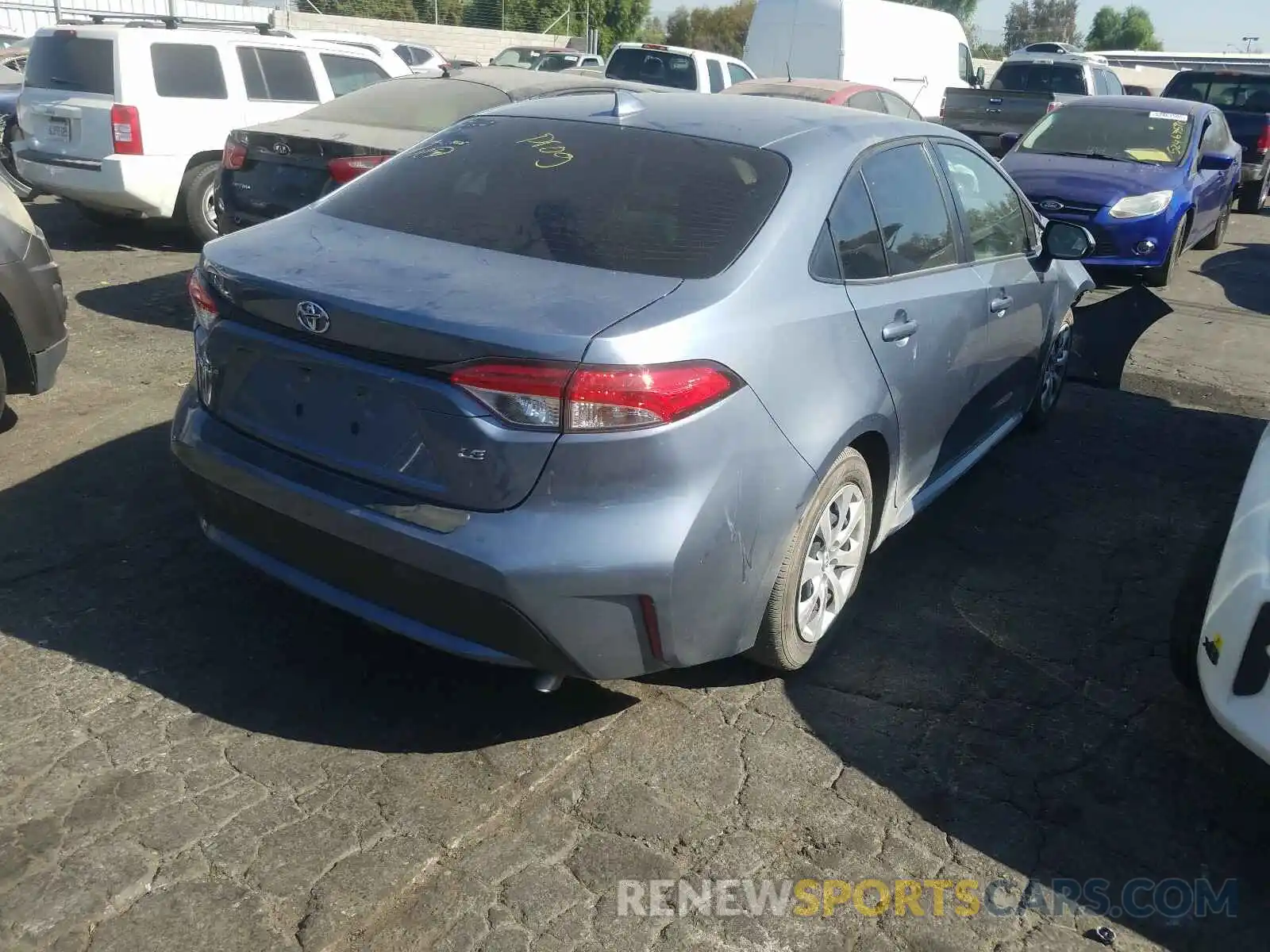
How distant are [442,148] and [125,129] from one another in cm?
595

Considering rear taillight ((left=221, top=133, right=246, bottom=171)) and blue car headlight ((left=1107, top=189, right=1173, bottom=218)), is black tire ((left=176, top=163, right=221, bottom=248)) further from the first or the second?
blue car headlight ((left=1107, top=189, right=1173, bottom=218))

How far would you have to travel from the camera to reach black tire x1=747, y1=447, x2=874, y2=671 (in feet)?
10.9

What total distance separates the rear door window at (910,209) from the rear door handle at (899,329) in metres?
0.18

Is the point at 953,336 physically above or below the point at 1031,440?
above

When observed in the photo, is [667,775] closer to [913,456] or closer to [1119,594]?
[913,456]

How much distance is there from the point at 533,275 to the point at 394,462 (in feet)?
2.07

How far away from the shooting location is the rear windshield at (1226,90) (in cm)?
1664

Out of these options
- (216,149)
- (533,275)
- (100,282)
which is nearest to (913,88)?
(216,149)

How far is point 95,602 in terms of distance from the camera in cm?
380

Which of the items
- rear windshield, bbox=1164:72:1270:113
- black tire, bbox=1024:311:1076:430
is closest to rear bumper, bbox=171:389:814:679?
black tire, bbox=1024:311:1076:430

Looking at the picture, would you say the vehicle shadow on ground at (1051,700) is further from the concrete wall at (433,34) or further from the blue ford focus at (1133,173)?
the concrete wall at (433,34)

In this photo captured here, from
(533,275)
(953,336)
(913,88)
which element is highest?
(533,275)

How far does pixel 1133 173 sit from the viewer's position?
397 inches

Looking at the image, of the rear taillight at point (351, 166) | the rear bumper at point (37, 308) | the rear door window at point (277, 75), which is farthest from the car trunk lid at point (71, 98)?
the rear bumper at point (37, 308)
